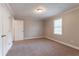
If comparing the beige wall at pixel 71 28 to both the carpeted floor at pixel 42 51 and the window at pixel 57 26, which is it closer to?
the carpeted floor at pixel 42 51

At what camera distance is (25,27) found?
9.04m

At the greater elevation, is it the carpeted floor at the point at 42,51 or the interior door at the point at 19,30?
the interior door at the point at 19,30

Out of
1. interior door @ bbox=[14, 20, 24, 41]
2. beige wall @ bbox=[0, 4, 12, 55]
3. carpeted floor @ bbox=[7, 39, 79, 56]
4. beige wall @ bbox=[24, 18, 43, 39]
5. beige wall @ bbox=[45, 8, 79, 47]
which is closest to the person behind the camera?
beige wall @ bbox=[0, 4, 12, 55]

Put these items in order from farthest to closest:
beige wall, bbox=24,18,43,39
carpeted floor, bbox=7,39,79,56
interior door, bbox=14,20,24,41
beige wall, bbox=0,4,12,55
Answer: beige wall, bbox=24,18,43,39 < interior door, bbox=14,20,24,41 < carpeted floor, bbox=7,39,79,56 < beige wall, bbox=0,4,12,55

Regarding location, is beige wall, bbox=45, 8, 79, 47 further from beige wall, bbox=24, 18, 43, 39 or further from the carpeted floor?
beige wall, bbox=24, 18, 43, 39

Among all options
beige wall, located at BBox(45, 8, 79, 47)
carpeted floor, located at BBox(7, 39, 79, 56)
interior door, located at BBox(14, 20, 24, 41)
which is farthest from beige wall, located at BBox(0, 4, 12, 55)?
interior door, located at BBox(14, 20, 24, 41)

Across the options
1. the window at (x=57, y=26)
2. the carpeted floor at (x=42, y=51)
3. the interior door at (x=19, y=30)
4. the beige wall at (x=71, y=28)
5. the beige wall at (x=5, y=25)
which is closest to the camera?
the beige wall at (x=5, y=25)

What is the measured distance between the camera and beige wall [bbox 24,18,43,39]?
9070mm

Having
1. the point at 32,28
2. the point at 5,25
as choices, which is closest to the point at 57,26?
the point at 32,28

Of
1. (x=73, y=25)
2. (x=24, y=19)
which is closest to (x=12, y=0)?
(x=73, y=25)

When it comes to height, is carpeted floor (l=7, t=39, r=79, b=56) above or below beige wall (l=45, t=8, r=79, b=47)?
below

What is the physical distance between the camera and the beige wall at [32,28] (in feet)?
29.8

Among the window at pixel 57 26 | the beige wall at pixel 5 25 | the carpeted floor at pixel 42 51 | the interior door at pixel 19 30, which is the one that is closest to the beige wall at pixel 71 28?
the carpeted floor at pixel 42 51

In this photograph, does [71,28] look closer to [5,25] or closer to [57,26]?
[57,26]
